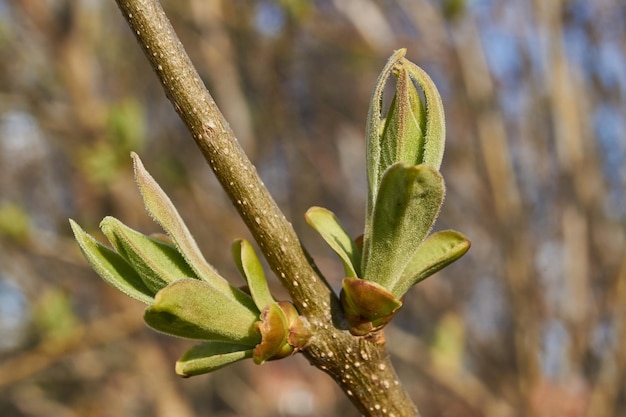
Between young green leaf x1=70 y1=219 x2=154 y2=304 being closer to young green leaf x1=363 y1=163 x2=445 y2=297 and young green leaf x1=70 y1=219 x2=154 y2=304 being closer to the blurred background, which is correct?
young green leaf x1=363 y1=163 x2=445 y2=297

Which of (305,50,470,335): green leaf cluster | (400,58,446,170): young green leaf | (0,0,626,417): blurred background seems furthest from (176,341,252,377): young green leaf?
(0,0,626,417): blurred background

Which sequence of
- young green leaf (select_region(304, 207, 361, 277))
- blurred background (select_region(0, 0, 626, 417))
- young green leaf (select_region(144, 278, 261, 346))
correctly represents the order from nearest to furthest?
young green leaf (select_region(144, 278, 261, 346)) < young green leaf (select_region(304, 207, 361, 277)) < blurred background (select_region(0, 0, 626, 417))

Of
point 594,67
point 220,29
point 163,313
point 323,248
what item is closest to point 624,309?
point 594,67

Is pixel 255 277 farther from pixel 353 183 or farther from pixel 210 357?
pixel 353 183

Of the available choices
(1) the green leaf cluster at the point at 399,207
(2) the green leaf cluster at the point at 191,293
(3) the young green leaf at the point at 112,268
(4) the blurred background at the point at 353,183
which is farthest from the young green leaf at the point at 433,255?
(4) the blurred background at the point at 353,183

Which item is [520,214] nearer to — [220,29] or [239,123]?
[239,123]

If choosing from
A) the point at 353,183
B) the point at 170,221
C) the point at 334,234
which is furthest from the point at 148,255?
the point at 353,183

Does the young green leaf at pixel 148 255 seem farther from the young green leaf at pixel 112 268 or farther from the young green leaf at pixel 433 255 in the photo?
the young green leaf at pixel 433 255
